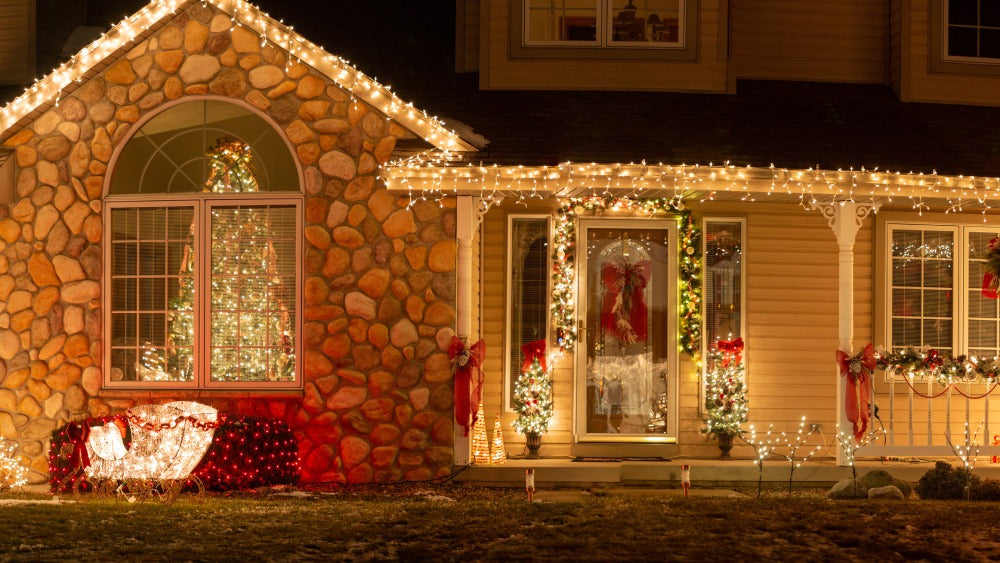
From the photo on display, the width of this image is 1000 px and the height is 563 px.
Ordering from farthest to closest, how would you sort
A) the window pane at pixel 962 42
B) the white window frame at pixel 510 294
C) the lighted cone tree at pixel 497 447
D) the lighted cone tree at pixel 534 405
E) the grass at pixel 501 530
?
the window pane at pixel 962 42 < the white window frame at pixel 510 294 < the lighted cone tree at pixel 534 405 < the lighted cone tree at pixel 497 447 < the grass at pixel 501 530

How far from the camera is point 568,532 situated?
848 centimetres

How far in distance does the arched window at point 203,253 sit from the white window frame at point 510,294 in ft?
7.55

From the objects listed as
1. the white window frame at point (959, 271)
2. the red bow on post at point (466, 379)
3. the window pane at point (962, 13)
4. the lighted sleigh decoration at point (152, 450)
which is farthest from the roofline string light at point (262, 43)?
the window pane at point (962, 13)

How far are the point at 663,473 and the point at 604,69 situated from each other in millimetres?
4407

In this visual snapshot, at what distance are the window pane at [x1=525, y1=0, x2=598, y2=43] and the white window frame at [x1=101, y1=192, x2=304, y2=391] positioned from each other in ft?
11.5

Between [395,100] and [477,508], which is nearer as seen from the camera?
[477,508]

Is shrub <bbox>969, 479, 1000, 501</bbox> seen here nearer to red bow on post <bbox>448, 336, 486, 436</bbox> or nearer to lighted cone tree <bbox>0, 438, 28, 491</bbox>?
red bow on post <bbox>448, 336, 486, 436</bbox>

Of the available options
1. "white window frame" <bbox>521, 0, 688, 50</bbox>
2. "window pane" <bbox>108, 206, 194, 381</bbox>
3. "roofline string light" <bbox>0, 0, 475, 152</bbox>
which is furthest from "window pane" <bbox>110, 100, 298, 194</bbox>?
"white window frame" <bbox>521, 0, 688, 50</bbox>

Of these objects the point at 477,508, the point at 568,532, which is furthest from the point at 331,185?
the point at 568,532

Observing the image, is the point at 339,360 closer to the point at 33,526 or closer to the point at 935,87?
the point at 33,526

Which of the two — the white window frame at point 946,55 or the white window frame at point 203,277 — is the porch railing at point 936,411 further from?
the white window frame at point 203,277

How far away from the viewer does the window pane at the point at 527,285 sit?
41.5 feet

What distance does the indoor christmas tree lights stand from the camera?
12.4m

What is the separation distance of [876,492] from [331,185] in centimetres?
579
